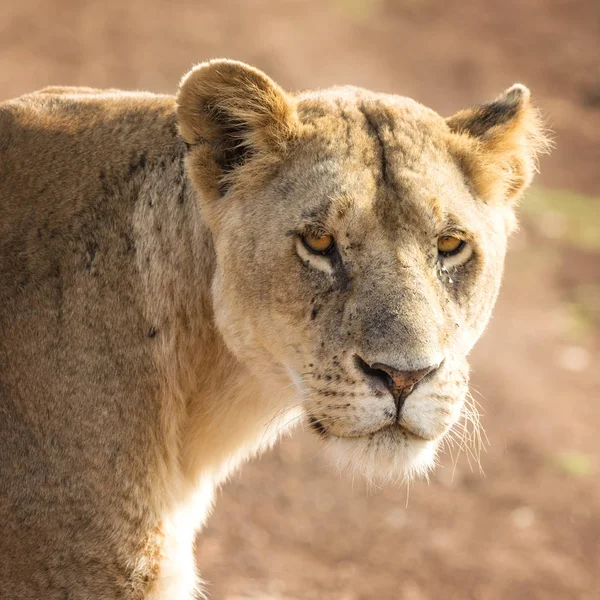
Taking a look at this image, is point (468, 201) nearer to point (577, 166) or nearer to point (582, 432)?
point (582, 432)

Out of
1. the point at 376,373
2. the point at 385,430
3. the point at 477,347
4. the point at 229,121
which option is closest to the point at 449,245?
the point at 376,373

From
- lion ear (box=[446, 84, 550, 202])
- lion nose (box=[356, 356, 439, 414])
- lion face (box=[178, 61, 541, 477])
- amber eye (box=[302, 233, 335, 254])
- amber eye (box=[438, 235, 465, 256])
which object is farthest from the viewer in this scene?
lion ear (box=[446, 84, 550, 202])

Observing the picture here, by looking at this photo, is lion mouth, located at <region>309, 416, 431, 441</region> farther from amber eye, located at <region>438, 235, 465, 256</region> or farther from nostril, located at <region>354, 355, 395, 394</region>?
amber eye, located at <region>438, 235, 465, 256</region>

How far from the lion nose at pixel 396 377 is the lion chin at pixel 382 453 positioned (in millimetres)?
137

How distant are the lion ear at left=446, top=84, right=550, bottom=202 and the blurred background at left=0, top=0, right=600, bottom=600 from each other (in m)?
1.57

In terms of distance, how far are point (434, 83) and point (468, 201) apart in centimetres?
1205

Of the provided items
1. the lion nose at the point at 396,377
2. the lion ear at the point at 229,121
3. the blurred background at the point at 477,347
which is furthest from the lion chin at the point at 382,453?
the blurred background at the point at 477,347

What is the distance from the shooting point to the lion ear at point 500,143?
374 centimetres

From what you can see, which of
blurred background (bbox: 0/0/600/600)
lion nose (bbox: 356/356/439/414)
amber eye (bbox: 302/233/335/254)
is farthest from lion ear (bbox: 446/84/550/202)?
blurred background (bbox: 0/0/600/600)

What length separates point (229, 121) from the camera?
3.58 metres

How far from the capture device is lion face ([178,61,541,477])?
3219mm

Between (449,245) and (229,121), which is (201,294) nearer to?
(229,121)

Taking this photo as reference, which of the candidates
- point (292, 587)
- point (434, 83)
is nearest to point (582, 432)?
point (292, 587)

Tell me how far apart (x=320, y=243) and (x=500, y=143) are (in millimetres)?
1001
